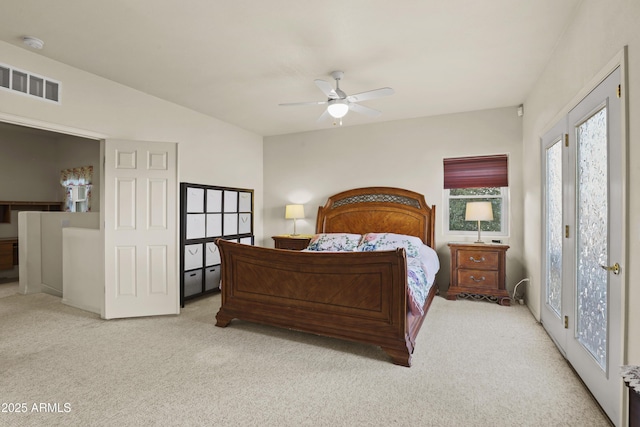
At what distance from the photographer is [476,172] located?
15.4 feet

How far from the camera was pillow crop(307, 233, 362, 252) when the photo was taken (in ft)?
14.4

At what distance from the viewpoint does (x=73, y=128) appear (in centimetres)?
331

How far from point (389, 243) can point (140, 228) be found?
3069 mm

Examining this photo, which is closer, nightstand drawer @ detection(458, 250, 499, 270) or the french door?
the french door

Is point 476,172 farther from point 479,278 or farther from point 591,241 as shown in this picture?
point 591,241

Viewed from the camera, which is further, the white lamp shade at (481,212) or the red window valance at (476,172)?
the red window valance at (476,172)

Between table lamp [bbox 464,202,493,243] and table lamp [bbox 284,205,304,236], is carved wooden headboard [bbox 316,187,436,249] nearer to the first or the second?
table lamp [bbox 284,205,304,236]

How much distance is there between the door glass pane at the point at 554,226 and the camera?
9.31ft

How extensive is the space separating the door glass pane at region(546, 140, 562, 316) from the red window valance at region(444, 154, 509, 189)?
1404mm

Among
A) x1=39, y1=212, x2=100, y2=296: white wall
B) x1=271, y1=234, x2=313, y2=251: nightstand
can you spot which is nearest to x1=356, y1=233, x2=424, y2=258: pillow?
x1=271, y1=234, x2=313, y2=251: nightstand

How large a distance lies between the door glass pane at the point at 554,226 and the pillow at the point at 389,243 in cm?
139

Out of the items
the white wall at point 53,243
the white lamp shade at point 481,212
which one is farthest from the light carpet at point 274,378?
the white wall at point 53,243

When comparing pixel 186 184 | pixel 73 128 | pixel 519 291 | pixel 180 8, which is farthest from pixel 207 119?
pixel 519 291

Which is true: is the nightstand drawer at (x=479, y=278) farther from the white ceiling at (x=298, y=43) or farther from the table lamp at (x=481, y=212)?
the white ceiling at (x=298, y=43)
